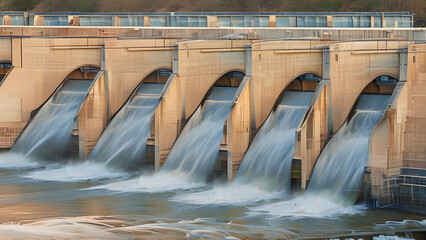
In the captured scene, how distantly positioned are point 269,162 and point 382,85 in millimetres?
4910

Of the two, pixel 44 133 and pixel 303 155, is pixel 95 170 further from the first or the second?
pixel 303 155

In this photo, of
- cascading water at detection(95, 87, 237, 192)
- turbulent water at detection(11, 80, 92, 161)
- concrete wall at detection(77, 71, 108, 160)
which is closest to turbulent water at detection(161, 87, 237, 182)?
cascading water at detection(95, 87, 237, 192)

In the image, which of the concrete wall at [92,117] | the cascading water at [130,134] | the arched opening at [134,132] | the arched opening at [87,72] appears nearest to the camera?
the arched opening at [134,132]

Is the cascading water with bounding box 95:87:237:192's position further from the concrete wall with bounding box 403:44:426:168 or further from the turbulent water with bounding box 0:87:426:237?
the concrete wall with bounding box 403:44:426:168

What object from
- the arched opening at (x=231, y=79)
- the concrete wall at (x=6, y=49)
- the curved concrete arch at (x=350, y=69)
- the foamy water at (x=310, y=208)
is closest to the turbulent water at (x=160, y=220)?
the foamy water at (x=310, y=208)

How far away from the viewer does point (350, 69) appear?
32.0 metres

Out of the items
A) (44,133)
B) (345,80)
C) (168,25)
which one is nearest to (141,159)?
(44,133)

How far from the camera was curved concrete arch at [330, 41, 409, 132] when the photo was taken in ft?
104

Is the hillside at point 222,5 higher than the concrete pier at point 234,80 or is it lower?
higher

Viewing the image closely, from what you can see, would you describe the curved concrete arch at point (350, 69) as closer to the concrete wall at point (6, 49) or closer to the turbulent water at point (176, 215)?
the turbulent water at point (176, 215)

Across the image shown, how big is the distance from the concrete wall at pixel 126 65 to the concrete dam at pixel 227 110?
0.14ft

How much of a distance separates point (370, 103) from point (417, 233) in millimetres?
6744

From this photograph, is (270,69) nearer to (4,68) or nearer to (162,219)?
(162,219)

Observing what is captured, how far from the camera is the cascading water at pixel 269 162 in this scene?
103 feet
